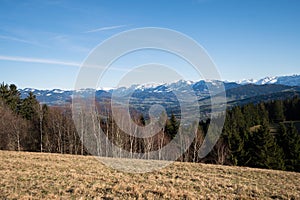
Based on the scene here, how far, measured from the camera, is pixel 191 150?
55.1 meters

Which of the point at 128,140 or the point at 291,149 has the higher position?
the point at 128,140

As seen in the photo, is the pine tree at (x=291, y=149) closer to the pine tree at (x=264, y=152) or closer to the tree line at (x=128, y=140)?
the tree line at (x=128, y=140)

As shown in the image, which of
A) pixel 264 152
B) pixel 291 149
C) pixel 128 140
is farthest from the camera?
pixel 128 140

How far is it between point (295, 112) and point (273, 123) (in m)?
10.7

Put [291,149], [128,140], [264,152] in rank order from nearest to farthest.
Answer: [264,152]
[291,149]
[128,140]

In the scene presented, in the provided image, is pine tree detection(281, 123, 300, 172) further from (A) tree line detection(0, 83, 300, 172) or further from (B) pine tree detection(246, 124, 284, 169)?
(B) pine tree detection(246, 124, 284, 169)

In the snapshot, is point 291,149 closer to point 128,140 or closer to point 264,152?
point 264,152

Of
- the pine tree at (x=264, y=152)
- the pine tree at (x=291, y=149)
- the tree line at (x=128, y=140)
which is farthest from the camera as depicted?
the pine tree at (x=291, y=149)

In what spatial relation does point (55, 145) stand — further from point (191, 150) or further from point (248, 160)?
point (248, 160)

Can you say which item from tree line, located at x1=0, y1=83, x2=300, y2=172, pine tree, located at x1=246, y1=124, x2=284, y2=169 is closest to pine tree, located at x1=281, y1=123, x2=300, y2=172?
tree line, located at x1=0, y1=83, x2=300, y2=172

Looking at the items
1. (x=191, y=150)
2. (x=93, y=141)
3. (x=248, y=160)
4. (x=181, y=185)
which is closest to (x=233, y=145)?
(x=248, y=160)

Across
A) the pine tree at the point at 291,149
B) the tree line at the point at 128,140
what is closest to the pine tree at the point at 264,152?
the tree line at the point at 128,140

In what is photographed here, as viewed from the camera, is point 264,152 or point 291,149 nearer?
point 264,152

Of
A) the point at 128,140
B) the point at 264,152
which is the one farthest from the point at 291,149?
the point at 128,140
